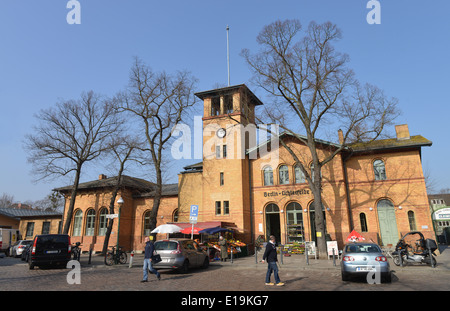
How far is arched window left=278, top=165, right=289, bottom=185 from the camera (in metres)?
26.9

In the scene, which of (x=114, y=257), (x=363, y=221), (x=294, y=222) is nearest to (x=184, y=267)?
(x=114, y=257)

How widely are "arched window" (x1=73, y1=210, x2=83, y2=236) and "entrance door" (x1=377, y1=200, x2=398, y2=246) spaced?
3041 centimetres

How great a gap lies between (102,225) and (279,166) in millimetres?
20284

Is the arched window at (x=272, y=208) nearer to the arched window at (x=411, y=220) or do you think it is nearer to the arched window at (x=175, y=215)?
the arched window at (x=411, y=220)

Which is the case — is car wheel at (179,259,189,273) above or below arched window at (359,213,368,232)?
below

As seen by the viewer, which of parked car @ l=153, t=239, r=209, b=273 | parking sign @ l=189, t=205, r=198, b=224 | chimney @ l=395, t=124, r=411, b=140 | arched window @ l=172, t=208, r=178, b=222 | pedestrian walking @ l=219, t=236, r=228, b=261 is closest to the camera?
parked car @ l=153, t=239, r=209, b=273

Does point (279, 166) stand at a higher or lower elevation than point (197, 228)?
higher

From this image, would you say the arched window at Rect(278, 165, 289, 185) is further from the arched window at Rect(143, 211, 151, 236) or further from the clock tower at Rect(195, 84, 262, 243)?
the arched window at Rect(143, 211, 151, 236)

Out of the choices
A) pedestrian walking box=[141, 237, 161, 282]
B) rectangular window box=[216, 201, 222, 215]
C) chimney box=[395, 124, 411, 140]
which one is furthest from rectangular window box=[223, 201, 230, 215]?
chimney box=[395, 124, 411, 140]

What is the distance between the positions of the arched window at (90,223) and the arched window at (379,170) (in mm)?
28915

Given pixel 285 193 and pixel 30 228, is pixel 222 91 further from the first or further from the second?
pixel 30 228
